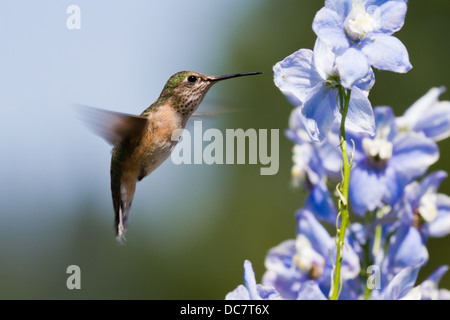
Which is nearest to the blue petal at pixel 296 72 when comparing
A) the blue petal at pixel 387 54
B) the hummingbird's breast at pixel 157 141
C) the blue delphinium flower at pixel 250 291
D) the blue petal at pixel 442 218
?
the blue petal at pixel 387 54

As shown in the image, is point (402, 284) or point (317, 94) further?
point (402, 284)

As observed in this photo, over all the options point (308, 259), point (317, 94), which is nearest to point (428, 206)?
point (308, 259)

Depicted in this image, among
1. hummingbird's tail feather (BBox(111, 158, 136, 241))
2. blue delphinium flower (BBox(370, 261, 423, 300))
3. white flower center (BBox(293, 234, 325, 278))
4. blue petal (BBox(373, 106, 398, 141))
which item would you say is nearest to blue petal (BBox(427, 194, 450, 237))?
blue petal (BBox(373, 106, 398, 141))

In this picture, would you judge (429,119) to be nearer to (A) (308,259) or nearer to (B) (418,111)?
(B) (418,111)

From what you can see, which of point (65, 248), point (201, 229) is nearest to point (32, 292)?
point (65, 248)

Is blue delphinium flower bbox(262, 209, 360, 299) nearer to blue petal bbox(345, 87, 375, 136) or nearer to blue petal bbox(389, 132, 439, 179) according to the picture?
blue petal bbox(389, 132, 439, 179)
